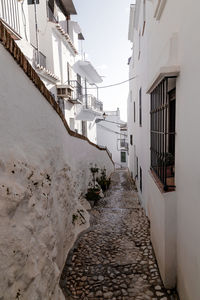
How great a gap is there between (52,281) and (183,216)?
6.76 ft

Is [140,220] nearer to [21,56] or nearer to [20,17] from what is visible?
[21,56]

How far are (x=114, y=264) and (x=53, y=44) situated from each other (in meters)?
9.63

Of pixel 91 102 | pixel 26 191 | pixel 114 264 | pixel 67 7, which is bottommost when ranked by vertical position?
Result: pixel 114 264

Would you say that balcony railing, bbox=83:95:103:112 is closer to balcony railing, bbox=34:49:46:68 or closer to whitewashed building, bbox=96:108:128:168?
balcony railing, bbox=34:49:46:68

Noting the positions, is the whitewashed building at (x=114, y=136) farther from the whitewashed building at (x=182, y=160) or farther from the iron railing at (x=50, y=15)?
the whitewashed building at (x=182, y=160)

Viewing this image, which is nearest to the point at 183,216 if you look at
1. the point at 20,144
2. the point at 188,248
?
the point at 188,248

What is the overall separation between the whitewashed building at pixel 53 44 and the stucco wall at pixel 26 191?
4.28 metres

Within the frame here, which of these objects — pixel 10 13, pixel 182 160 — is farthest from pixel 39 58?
pixel 182 160

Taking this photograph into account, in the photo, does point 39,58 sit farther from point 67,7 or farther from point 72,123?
point 67,7

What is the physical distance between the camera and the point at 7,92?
6.87 ft

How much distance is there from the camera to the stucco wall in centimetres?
184

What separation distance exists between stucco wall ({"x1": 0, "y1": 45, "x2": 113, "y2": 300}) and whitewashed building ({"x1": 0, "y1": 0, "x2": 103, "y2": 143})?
4.28m

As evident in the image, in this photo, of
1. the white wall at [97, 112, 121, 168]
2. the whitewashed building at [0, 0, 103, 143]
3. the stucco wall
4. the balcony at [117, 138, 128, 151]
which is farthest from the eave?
the balcony at [117, 138, 128, 151]

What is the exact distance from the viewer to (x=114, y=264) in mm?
3816
